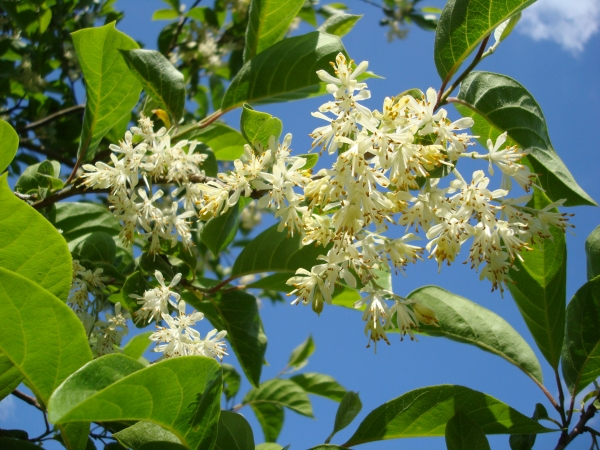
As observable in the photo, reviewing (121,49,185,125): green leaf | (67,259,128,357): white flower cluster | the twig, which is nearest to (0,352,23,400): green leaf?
(67,259,128,357): white flower cluster

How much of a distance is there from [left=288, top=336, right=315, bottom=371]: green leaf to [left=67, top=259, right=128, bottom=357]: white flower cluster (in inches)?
98.3

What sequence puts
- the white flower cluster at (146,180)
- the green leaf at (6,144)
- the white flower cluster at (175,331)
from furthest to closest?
the white flower cluster at (146,180) < the white flower cluster at (175,331) < the green leaf at (6,144)

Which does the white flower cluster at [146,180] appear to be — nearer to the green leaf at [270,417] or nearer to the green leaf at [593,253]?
the green leaf at [593,253]

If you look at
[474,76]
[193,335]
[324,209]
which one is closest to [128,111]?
[193,335]

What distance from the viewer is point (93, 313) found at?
1726mm

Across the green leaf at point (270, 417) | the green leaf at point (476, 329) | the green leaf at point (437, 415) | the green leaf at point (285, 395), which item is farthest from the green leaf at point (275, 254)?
the green leaf at point (270, 417)

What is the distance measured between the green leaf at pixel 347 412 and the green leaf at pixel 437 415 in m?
0.10

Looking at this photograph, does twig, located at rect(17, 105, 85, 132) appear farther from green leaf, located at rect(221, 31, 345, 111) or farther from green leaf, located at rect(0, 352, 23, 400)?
green leaf, located at rect(0, 352, 23, 400)

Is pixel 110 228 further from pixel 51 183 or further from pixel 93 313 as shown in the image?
pixel 93 313

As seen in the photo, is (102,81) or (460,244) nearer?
(460,244)

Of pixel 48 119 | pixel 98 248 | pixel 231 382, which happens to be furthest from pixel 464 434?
pixel 48 119

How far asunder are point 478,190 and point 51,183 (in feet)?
4.42

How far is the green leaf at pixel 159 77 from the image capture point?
1.73 metres

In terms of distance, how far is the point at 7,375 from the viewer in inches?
40.1
